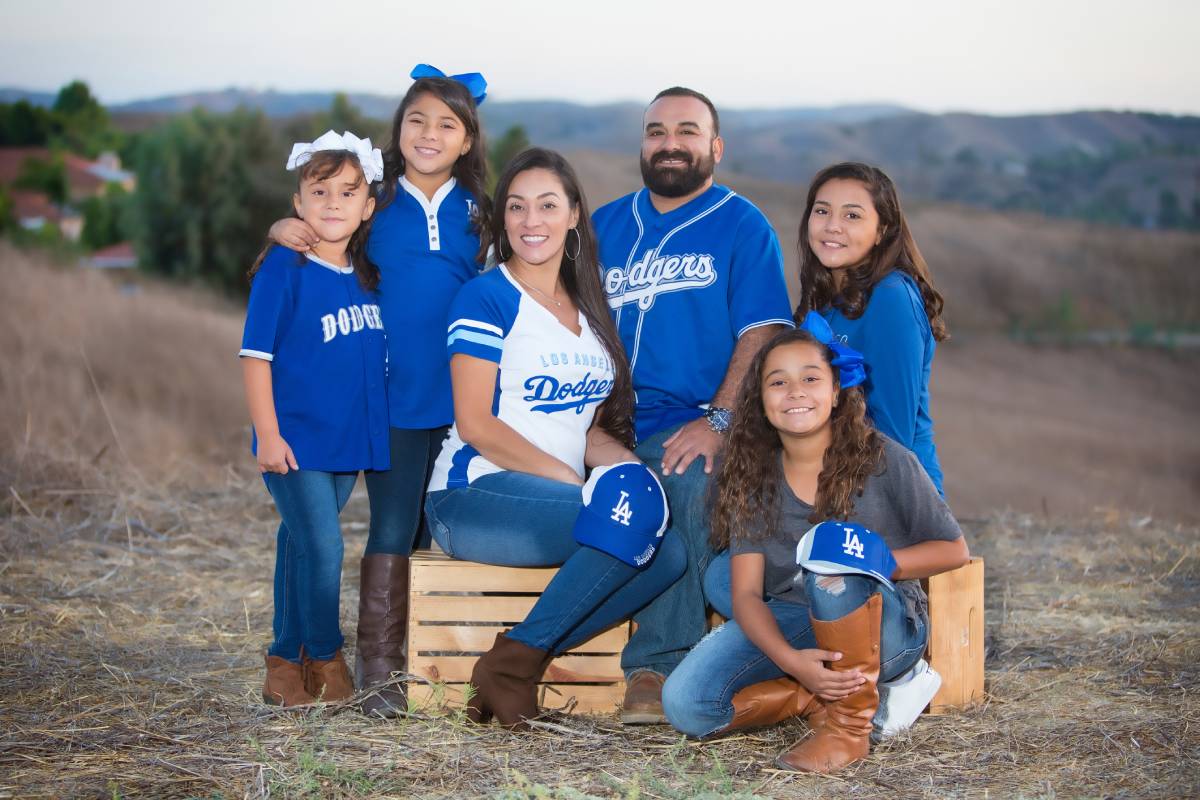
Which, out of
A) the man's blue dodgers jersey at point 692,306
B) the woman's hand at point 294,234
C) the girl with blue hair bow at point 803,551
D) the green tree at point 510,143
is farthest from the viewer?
the green tree at point 510,143

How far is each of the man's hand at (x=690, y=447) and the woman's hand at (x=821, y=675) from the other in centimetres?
65

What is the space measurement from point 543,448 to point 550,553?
31 centimetres

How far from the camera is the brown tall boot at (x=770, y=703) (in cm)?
312

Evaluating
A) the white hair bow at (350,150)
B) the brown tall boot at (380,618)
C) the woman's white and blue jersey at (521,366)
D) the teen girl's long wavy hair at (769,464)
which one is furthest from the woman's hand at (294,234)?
the teen girl's long wavy hair at (769,464)

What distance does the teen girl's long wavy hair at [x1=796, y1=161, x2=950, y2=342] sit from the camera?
3.50 m

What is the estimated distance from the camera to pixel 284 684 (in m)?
3.35

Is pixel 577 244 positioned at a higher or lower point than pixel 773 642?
higher

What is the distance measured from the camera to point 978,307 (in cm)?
3020

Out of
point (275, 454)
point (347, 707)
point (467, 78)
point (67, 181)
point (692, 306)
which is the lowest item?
point (347, 707)

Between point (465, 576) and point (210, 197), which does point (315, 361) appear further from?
point (210, 197)

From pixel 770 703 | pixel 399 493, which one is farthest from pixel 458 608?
pixel 770 703

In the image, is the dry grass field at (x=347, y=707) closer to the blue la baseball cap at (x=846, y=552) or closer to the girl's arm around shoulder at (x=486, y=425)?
the blue la baseball cap at (x=846, y=552)

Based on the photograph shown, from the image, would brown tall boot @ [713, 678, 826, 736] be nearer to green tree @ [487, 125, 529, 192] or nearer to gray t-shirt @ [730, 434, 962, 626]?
gray t-shirt @ [730, 434, 962, 626]

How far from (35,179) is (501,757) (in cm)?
4065
